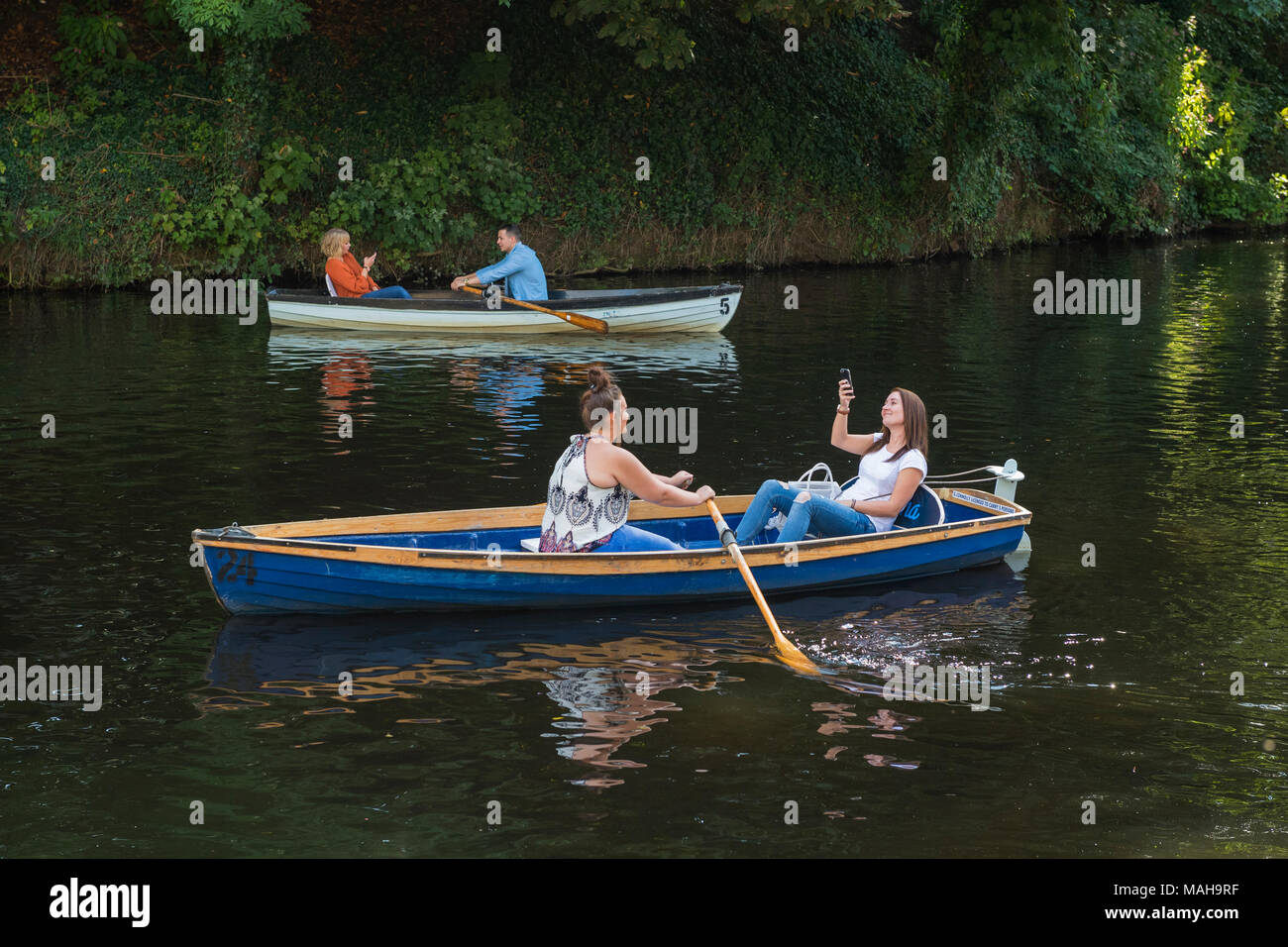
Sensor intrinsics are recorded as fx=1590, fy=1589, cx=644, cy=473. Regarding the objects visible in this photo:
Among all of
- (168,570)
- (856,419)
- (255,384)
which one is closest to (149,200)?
(255,384)

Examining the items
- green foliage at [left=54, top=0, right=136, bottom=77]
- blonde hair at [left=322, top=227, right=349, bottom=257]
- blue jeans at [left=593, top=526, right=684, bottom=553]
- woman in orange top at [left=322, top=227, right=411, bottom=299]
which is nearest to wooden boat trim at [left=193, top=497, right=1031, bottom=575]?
blue jeans at [left=593, top=526, right=684, bottom=553]

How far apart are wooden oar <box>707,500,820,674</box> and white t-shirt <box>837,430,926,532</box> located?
1.10m

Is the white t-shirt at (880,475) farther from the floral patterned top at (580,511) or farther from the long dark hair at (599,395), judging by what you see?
the long dark hair at (599,395)

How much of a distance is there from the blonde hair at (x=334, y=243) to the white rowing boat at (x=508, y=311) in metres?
0.59

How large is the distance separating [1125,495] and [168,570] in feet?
23.2

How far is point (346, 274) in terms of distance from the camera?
67.8ft

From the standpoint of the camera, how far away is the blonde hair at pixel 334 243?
66.8 feet

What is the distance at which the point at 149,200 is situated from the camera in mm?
24328

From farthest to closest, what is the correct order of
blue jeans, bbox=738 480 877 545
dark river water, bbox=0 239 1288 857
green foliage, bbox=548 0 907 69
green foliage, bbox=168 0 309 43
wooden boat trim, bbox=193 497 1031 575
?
green foliage, bbox=548 0 907 69
green foliage, bbox=168 0 309 43
blue jeans, bbox=738 480 877 545
wooden boat trim, bbox=193 497 1031 575
dark river water, bbox=0 239 1288 857

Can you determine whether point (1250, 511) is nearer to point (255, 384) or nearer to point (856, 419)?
point (856, 419)

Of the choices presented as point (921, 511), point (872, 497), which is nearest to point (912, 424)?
point (872, 497)

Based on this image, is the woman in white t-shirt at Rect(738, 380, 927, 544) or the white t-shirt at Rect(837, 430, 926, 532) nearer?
the woman in white t-shirt at Rect(738, 380, 927, 544)

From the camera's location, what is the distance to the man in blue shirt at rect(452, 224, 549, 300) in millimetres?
19984

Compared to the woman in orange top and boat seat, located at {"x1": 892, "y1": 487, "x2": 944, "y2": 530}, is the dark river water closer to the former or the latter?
boat seat, located at {"x1": 892, "y1": 487, "x2": 944, "y2": 530}
